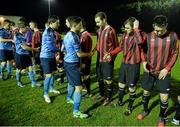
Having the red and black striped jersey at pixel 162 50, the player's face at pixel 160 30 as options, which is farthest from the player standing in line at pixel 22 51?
the player's face at pixel 160 30

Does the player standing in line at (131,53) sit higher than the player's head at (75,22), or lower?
lower

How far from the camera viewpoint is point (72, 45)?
620cm

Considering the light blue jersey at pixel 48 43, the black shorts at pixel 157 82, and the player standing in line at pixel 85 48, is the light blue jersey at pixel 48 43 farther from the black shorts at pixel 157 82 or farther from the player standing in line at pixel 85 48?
the black shorts at pixel 157 82

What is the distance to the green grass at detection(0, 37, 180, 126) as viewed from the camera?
624cm

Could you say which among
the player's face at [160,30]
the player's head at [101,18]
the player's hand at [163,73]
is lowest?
the player's hand at [163,73]

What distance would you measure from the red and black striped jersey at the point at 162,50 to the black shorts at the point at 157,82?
17 centimetres

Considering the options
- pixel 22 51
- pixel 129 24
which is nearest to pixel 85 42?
pixel 129 24

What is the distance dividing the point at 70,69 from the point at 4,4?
36.3 meters

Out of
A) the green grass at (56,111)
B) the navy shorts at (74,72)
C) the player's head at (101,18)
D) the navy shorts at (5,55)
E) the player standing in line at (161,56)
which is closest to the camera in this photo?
the player standing in line at (161,56)

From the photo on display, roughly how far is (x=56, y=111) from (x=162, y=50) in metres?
3.04

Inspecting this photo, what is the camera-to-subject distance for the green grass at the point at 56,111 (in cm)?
624

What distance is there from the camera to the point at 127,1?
1622 inches

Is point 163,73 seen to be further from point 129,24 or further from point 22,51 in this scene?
point 22,51

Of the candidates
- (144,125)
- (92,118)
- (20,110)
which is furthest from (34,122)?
(144,125)
